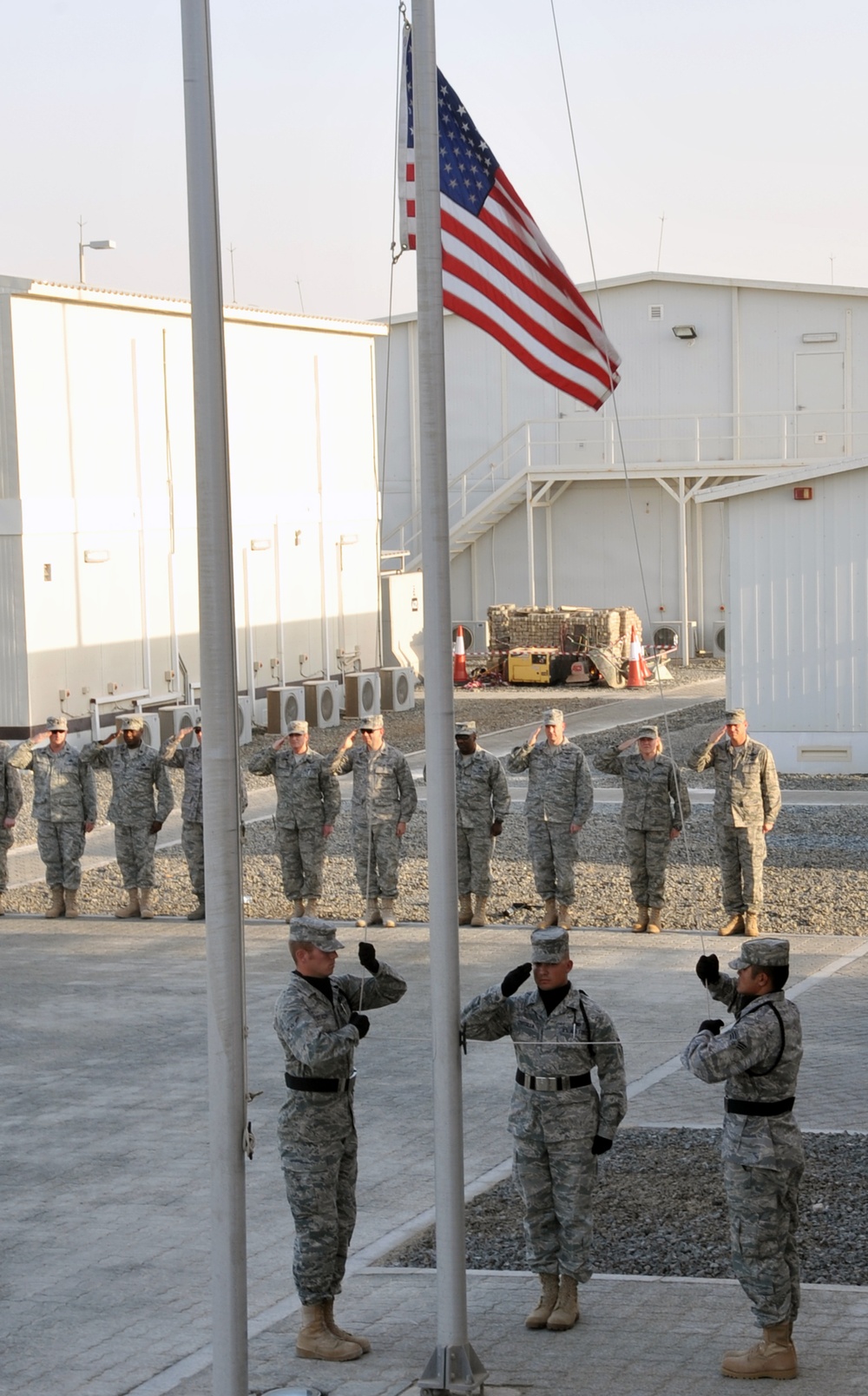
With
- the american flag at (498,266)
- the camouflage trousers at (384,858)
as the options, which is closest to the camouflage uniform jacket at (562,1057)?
the american flag at (498,266)

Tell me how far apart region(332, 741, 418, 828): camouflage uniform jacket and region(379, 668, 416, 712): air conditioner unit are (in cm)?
1649

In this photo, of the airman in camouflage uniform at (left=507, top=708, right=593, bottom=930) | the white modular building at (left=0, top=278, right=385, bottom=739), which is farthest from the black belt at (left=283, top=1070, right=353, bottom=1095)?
the white modular building at (left=0, top=278, right=385, bottom=739)

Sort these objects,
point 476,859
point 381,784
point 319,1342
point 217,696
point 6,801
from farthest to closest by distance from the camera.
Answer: point 6,801
point 381,784
point 476,859
point 319,1342
point 217,696

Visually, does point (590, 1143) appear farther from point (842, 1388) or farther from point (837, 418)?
point (837, 418)

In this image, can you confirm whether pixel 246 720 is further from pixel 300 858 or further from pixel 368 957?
pixel 368 957

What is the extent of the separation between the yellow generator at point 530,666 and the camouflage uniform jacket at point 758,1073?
28289 millimetres

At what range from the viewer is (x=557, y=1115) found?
7.43 m

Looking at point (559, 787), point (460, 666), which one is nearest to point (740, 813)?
point (559, 787)

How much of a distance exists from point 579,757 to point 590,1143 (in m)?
8.33

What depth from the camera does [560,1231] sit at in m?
7.44

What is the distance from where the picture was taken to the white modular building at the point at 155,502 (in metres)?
27.0

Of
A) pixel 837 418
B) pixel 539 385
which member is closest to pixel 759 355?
pixel 837 418

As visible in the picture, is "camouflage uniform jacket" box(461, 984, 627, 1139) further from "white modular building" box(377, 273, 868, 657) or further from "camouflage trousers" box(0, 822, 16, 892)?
"white modular building" box(377, 273, 868, 657)

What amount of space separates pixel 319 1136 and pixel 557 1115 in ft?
3.12
